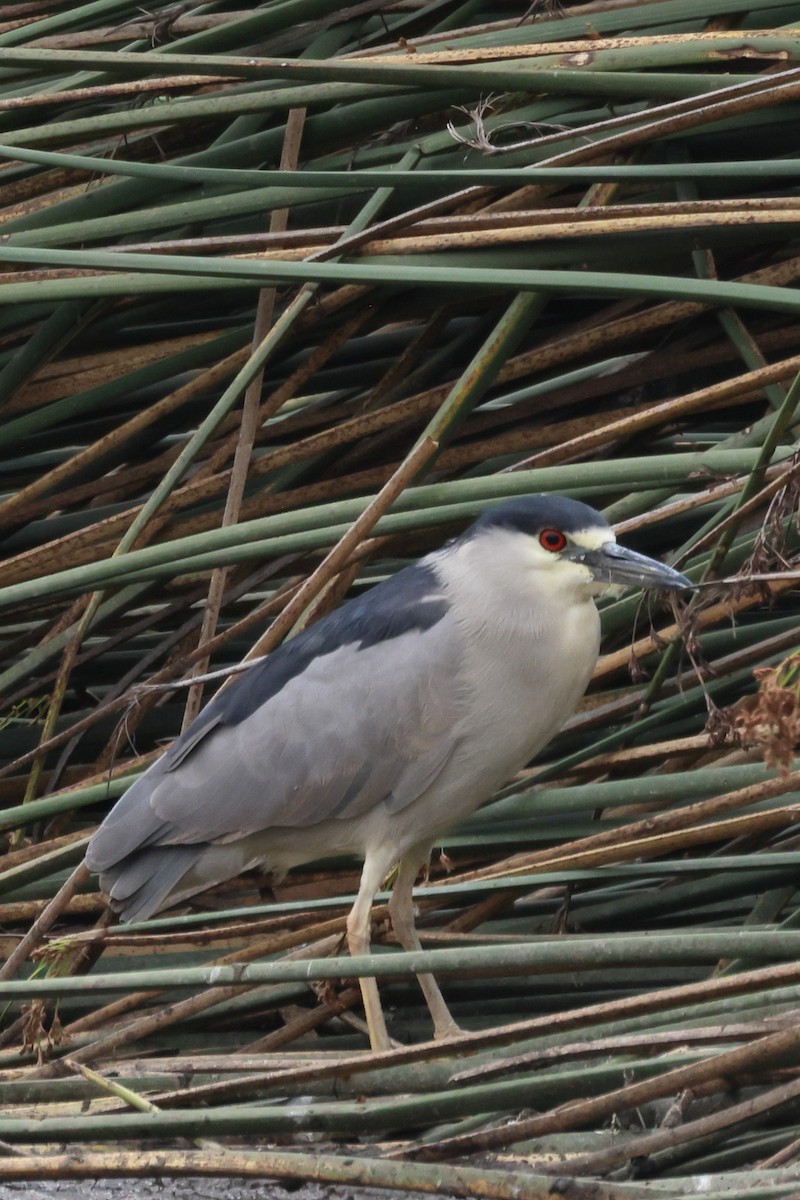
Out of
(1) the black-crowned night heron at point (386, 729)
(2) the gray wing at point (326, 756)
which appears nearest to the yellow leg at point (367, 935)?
(1) the black-crowned night heron at point (386, 729)

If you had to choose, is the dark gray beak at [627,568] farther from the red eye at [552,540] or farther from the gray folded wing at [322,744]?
the gray folded wing at [322,744]

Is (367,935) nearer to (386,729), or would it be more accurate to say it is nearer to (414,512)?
(386,729)

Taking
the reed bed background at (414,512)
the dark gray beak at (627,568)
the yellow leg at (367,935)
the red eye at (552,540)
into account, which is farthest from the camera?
the red eye at (552,540)

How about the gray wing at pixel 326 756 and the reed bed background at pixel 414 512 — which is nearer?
the reed bed background at pixel 414 512

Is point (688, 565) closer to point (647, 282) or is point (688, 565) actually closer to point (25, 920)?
point (647, 282)

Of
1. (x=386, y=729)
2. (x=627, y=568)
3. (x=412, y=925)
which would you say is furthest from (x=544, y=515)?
(x=412, y=925)

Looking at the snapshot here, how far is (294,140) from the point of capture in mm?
3789

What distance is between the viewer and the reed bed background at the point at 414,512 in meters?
2.42

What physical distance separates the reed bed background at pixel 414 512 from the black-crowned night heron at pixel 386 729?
97 millimetres

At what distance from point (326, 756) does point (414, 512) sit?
1.83ft

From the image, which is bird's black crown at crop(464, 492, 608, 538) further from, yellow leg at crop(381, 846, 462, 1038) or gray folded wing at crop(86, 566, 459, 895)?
yellow leg at crop(381, 846, 462, 1038)

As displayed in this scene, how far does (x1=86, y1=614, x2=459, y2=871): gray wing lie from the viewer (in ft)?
11.3

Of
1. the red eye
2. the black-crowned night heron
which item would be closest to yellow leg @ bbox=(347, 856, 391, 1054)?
the black-crowned night heron

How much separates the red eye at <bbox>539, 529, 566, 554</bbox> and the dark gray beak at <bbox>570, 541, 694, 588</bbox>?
4 cm
